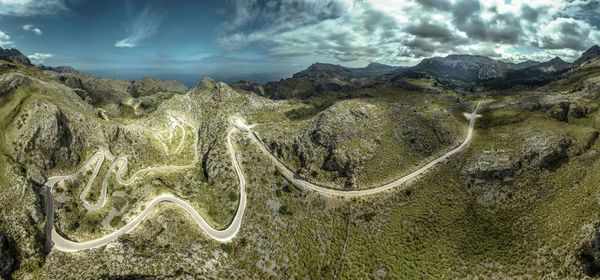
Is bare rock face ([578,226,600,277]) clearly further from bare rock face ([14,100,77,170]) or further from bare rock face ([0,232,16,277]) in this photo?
bare rock face ([14,100,77,170])

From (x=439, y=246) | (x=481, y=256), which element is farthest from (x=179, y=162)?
(x=481, y=256)

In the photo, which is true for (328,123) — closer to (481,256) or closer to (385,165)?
(385,165)

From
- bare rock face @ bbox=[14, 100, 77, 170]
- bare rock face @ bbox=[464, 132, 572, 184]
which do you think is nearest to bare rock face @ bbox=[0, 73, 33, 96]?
bare rock face @ bbox=[14, 100, 77, 170]

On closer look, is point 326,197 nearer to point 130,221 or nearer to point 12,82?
point 130,221

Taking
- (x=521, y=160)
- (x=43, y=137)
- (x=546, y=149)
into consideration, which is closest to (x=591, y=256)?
(x=521, y=160)

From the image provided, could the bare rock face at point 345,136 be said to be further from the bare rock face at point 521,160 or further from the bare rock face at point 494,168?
the bare rock face at point 521,160
